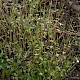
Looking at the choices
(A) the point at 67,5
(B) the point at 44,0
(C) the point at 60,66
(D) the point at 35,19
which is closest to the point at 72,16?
(A) the point at 67,5

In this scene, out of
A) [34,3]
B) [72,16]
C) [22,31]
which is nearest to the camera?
[22,31]

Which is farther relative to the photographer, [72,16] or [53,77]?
[72,16]

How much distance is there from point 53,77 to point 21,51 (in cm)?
47

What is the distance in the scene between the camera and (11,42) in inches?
132

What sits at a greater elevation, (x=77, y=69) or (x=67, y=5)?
(x=67, y=5)

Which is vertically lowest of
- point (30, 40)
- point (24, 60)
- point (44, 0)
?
A: point (24, 60)

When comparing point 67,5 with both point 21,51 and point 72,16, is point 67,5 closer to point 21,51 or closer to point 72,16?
point 72,16

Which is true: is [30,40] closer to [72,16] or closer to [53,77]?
[53,77]

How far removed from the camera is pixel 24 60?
3326 mm

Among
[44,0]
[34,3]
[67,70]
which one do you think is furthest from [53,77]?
[44,0]

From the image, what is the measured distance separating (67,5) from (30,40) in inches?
44.9

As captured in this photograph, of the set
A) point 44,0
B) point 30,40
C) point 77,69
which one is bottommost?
point 77,69

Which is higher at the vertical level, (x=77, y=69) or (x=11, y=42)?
(x=11, y=42)

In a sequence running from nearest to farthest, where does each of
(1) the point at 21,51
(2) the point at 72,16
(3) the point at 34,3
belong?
(1) the point at 21,51 < (3) the point at 34,3 < (2) the point at 72,16
